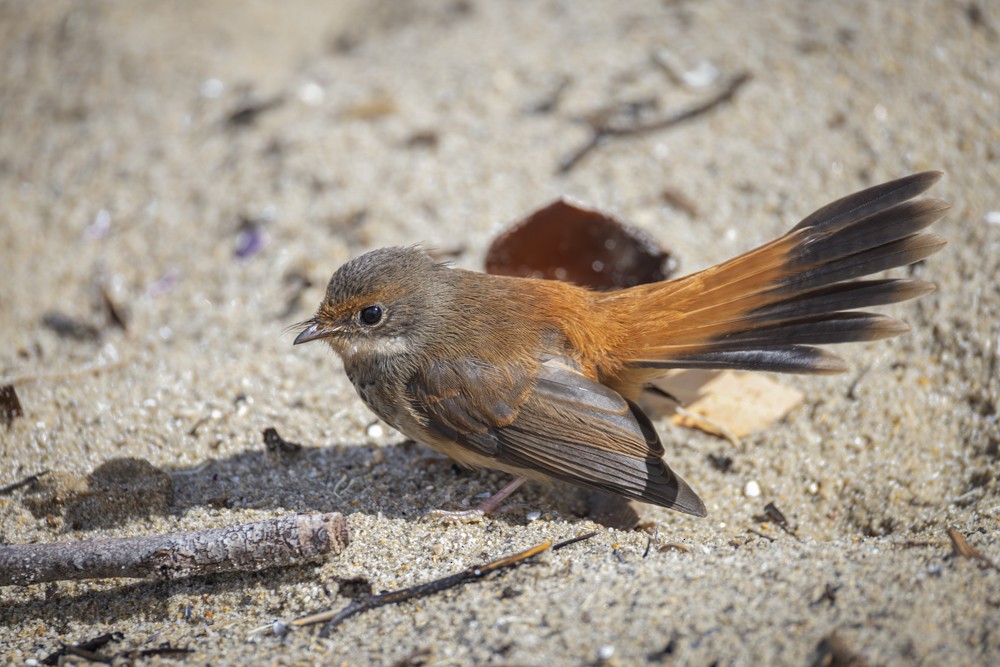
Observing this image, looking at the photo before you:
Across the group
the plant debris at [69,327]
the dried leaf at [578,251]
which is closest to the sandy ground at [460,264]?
the plant debris at [69,327]

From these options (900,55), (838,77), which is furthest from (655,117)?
(900,55)

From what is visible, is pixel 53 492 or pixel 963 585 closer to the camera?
pixel 963 585

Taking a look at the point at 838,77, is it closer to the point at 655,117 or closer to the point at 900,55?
the point at 900,55

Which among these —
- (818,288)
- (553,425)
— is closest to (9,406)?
(553,425)

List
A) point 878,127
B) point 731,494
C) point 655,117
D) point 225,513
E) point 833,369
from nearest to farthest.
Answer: point 833,369 → point 225,513 → point 731,494 → point 878,127 → point 655,117

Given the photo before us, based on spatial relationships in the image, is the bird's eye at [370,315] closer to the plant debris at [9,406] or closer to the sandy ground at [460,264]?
the sandy ground at [460,264]

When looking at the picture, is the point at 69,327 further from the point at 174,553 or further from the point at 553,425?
the point at 553,425

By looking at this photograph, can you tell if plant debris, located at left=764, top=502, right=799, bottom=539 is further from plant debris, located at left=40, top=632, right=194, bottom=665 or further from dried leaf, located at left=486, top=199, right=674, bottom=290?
plant debris, located at left=40, top=632, right=194, bottom=665
